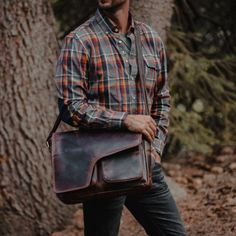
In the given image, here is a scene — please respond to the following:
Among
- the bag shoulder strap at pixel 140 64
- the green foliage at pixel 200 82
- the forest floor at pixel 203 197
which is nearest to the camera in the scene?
the bag shoulder strap at pixel 140 64

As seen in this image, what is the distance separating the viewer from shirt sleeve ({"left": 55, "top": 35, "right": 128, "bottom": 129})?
8.34 ft

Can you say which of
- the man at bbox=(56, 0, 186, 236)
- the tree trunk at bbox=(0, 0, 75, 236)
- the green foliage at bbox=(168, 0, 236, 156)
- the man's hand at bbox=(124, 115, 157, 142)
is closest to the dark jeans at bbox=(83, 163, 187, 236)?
the man at bbox=(56, 0, 186, 236)

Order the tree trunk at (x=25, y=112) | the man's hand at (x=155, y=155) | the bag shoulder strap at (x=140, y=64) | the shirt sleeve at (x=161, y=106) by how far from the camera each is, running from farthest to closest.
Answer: the tree trunk at (x=25, y=112) → the shirt sleeve at (x=161, y=106) → the man's hand at (x=155, y=155) → the bag shoulder strap at (x=140, y=64)

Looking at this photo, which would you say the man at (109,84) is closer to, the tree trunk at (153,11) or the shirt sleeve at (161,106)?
the shirt sleeve at (161,106)

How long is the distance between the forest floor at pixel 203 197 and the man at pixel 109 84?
1.83 m

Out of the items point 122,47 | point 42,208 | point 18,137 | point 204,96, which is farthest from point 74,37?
point 204,96

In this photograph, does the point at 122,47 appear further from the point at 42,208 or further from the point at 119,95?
the point at 42,208

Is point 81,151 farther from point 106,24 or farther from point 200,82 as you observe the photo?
point 200,82

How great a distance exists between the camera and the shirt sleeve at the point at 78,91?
2541 millimetres

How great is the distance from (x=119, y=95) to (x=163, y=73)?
14.7 inches

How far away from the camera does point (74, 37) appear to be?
2.56 metres

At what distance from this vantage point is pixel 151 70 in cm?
273

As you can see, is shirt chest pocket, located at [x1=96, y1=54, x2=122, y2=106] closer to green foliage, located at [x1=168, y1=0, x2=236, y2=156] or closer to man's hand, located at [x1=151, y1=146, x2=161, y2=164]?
man's hand, located at [x1=151, y1=146, x2=161, y2=164]

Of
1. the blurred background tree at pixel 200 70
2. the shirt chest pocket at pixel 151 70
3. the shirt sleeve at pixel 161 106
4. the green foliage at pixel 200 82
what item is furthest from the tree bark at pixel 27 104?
the shirt chest pocket at pixel 151 70
